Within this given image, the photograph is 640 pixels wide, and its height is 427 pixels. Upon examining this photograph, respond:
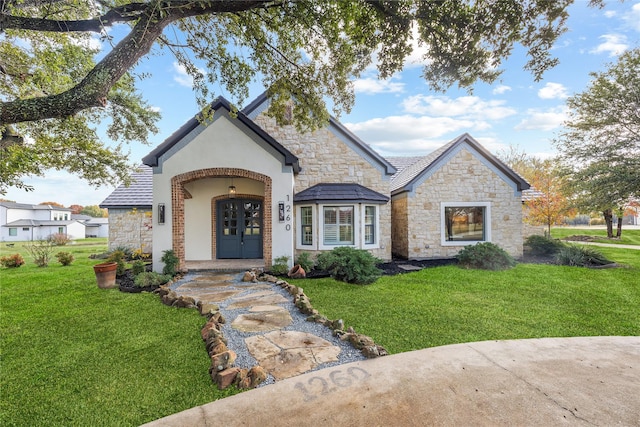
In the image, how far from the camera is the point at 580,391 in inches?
117

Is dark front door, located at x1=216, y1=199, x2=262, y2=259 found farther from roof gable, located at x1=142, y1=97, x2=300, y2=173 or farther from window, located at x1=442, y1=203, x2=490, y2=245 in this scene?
window, located at x1=442, y1=203, x2=490, y2=245

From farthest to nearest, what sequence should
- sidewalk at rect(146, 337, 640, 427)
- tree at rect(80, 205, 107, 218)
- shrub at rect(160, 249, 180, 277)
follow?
tree at rect(80, 205, 107, 218)
shrub at rect(160, 249, 180, 277)
sidewalk at rect(146, 337, 640, 427)

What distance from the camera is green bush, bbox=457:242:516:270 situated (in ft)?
32.9

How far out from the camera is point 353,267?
26.7ft

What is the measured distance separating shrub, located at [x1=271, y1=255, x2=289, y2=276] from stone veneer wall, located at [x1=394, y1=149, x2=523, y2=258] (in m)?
5.92

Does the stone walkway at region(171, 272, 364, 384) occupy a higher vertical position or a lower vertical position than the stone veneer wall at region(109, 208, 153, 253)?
lower

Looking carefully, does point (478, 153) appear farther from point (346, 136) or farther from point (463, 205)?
point (346, 136)

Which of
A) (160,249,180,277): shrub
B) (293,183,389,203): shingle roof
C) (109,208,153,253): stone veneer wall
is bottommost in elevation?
(160,249,180,277): shrub

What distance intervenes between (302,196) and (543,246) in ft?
39.7

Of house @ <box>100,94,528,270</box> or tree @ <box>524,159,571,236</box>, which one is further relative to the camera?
tree @ <box>524,159,571,236</box>

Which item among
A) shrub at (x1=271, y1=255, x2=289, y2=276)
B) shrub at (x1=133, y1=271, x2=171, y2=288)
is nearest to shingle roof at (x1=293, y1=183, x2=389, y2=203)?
shrub at (x1=271, y1=255, x2=289, y2=276)

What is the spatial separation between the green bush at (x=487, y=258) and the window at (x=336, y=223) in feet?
14.9

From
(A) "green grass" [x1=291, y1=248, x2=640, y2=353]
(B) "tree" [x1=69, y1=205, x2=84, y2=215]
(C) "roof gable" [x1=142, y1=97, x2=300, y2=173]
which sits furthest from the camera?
(B) "tree" [x1=69, y1=205, x2=84, y2=215]

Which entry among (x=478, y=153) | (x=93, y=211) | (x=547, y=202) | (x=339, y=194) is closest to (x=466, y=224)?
(x=478, y=153)
